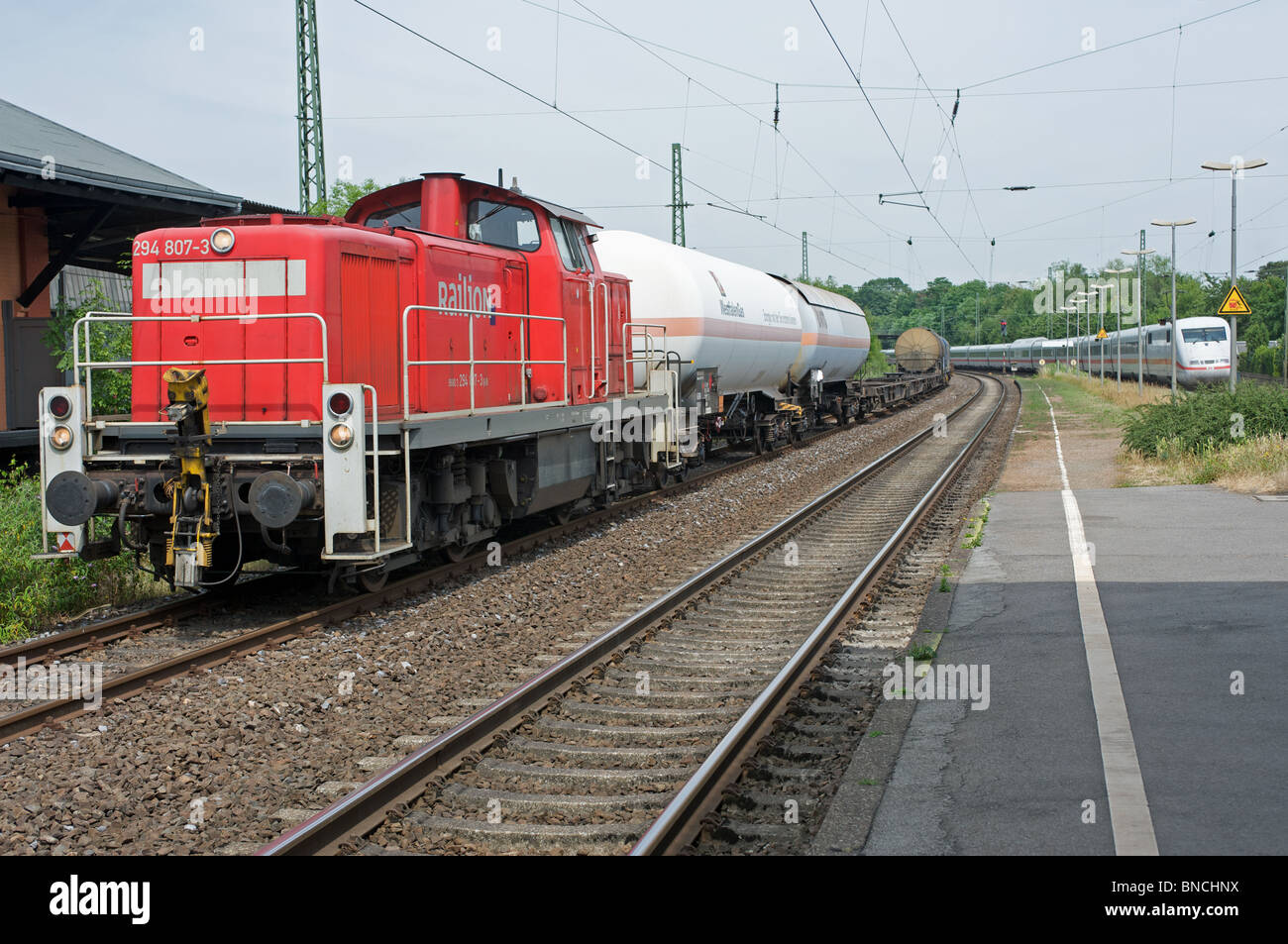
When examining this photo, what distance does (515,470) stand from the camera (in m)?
11.9

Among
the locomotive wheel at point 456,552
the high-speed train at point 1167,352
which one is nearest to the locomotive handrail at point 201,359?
the locomotive wheel at point 456,552

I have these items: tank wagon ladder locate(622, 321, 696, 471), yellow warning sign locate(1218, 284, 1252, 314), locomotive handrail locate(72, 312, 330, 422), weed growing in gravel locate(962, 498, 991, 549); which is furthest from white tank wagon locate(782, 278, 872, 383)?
locomotive handrail locate(72, 312, 330, 422)

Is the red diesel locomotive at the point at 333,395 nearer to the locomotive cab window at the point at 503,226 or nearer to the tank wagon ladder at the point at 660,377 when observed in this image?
the locomotive cab window at the point at 503,226

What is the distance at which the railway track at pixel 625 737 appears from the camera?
487cm

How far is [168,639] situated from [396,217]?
538 centimetres

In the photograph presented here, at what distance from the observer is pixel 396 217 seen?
462 inches

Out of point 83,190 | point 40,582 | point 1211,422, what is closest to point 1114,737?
point 40,582

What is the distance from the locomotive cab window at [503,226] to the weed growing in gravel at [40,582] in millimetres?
4931

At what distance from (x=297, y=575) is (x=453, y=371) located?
2.53m

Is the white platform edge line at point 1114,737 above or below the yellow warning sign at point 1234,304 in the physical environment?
below

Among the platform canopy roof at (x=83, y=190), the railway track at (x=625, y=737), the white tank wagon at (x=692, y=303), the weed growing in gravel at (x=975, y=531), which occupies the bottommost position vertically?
the railway track at (x=625, y=737)

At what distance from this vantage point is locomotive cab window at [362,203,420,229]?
11.7m
